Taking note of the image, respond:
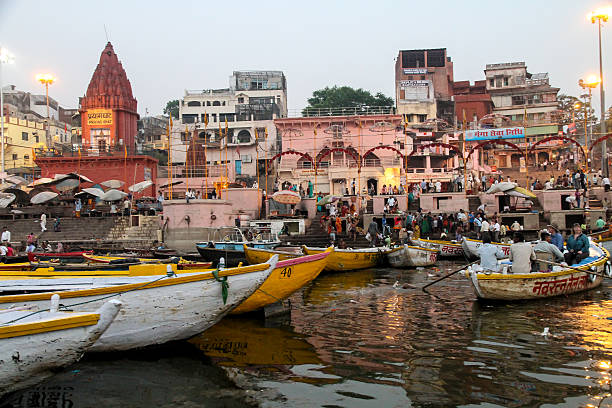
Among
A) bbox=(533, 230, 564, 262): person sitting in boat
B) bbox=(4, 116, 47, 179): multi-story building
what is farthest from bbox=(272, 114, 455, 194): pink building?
bbox=(533, 230, 564, 262): person sitting in boat

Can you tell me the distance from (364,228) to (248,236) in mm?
7801

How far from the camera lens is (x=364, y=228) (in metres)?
28.3

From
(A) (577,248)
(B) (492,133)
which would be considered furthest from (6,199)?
(B) (492,133)

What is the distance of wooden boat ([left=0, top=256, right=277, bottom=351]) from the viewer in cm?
707

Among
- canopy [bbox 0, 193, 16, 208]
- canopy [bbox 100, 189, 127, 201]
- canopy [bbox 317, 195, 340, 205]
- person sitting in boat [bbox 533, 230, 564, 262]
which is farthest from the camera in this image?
canopy [bbox 317, 195, 340, 205]

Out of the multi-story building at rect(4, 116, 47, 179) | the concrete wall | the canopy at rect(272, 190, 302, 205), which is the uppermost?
the multi-story building at rect(4, 116, 47, 179)

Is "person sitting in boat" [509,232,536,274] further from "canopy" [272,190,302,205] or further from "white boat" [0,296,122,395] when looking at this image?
"canopy" [272,190,302,205]

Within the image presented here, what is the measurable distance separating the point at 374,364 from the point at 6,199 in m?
29.0

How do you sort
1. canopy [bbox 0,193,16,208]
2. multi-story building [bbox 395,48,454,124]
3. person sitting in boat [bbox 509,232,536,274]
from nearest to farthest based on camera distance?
person sitting in boat [bbox 509,232,536,274] → canopy [bbox 0,193,16,208] → multi-story building [bbox 395,48,454,124]

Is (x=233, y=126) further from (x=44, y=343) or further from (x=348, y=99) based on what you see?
(x=44, y=343)

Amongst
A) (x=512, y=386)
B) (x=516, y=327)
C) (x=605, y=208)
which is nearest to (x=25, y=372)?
(x=512, y=386)

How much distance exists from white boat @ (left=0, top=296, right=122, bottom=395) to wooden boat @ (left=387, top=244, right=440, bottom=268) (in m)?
15.6

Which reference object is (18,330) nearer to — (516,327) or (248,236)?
(516,327)

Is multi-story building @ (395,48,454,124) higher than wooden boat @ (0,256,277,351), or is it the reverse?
multi-story building @ (395,48,454,124)
